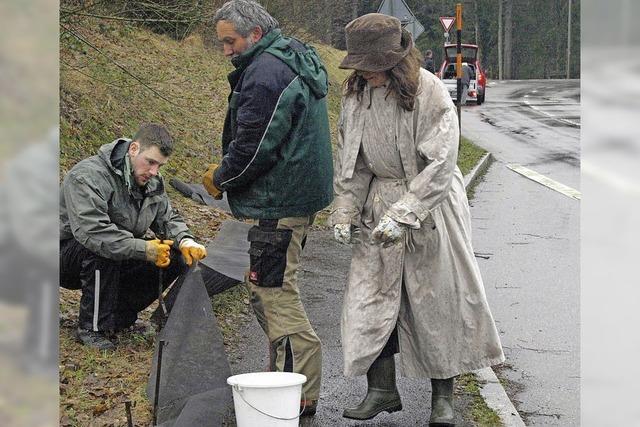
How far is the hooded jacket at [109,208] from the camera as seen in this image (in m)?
5.34

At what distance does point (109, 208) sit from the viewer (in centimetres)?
551

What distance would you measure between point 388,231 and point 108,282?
1901 mm

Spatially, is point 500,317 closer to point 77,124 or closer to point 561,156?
point 77,124

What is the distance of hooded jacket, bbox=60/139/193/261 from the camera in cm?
534

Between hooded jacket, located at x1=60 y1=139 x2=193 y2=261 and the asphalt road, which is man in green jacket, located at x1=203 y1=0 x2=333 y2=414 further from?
the asphalt road

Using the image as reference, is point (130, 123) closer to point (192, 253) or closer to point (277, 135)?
point (192, 253)

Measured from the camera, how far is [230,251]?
6805 millimetres

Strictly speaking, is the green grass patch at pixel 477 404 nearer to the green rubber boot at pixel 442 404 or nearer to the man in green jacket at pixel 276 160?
the green rubber boot at pixel 442 404

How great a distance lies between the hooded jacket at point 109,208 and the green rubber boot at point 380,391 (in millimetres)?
1412
